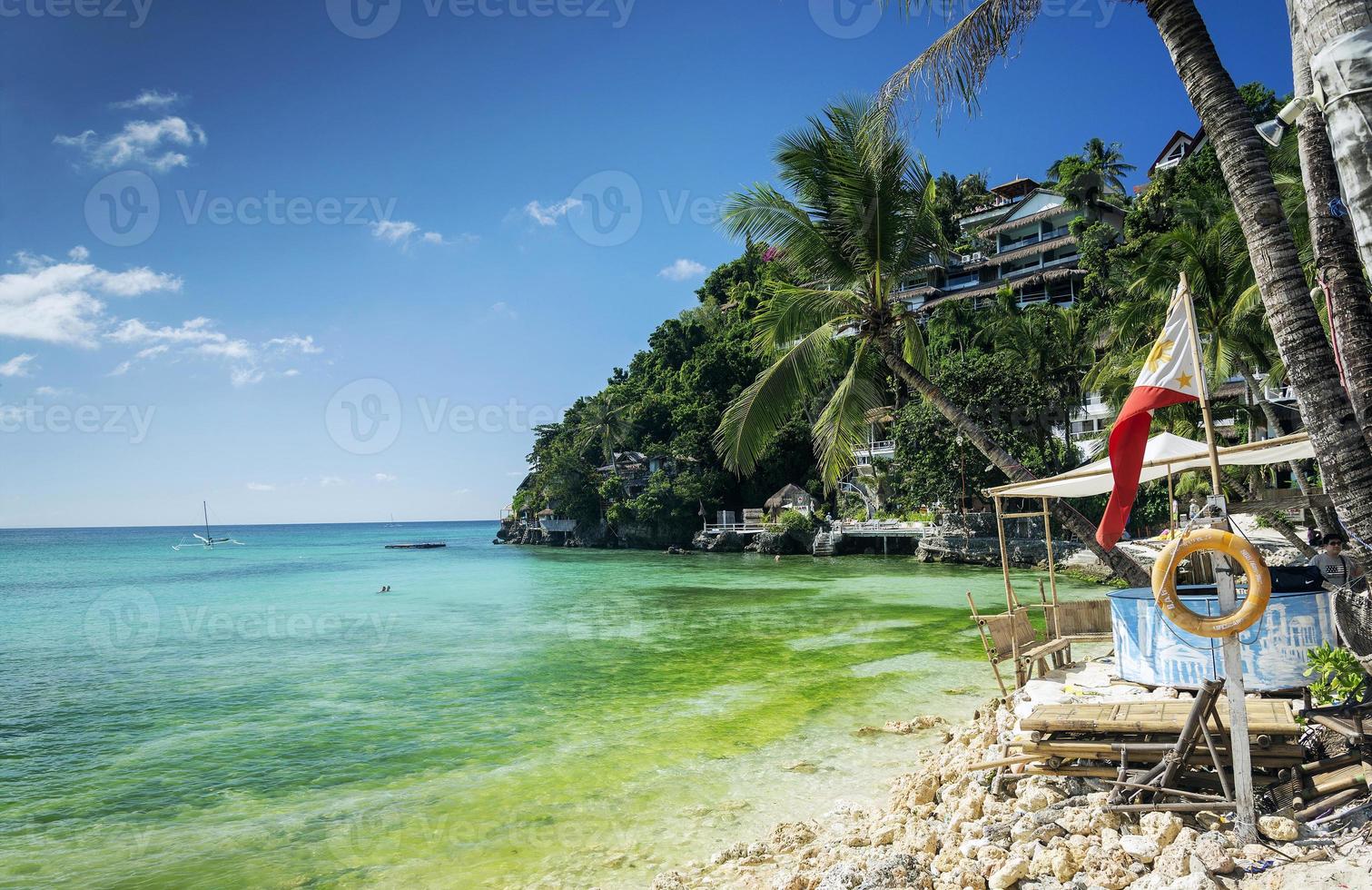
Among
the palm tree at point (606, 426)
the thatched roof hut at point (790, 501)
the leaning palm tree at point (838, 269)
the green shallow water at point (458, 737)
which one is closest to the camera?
the green shallow water at point (458, 737)

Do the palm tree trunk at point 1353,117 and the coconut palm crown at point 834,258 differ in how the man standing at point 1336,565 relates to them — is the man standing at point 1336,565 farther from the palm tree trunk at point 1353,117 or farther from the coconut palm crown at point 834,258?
the palm tree trunk at point 1353,117

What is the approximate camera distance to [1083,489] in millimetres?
9180

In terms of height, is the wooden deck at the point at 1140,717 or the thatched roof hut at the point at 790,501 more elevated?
the thatched roof hut at the point at 790,501

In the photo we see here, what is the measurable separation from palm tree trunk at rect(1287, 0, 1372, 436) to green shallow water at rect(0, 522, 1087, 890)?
16.8ft

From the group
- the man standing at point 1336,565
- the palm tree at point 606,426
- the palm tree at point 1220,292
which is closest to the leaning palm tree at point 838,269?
the man standing at point 1336,565

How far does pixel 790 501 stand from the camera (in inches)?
2000

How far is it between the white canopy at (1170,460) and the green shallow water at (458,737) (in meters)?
3.35

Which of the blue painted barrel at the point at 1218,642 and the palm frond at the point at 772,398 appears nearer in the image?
the blue painted barrel at the point at 1218,642

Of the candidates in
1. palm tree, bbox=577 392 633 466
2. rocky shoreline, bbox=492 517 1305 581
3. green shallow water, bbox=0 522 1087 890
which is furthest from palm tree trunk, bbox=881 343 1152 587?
palm tree, bbox=577 392 633 466

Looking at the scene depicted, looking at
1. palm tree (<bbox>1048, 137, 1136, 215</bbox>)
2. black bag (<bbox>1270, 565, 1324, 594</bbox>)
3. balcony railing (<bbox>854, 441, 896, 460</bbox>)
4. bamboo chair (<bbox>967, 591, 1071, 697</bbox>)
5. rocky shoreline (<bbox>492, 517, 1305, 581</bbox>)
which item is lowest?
rocky shoreline (<bbox>492, 517, 1305, 581</bbox>)

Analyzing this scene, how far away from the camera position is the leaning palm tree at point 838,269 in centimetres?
1138

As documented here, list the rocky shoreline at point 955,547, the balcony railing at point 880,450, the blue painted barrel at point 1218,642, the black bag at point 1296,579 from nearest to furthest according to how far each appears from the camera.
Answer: the blue painted barrel at point 1218,642 < the black bag at point 1296,579 < the rocky shoreline at point 955,547 < the balcony railing at point 880,450

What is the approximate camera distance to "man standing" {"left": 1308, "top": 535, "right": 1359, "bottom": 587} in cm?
803

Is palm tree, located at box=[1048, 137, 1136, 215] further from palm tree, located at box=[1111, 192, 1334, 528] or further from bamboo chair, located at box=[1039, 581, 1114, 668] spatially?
bamboo chair, located at box=[1039, 581, 1114, 668]
